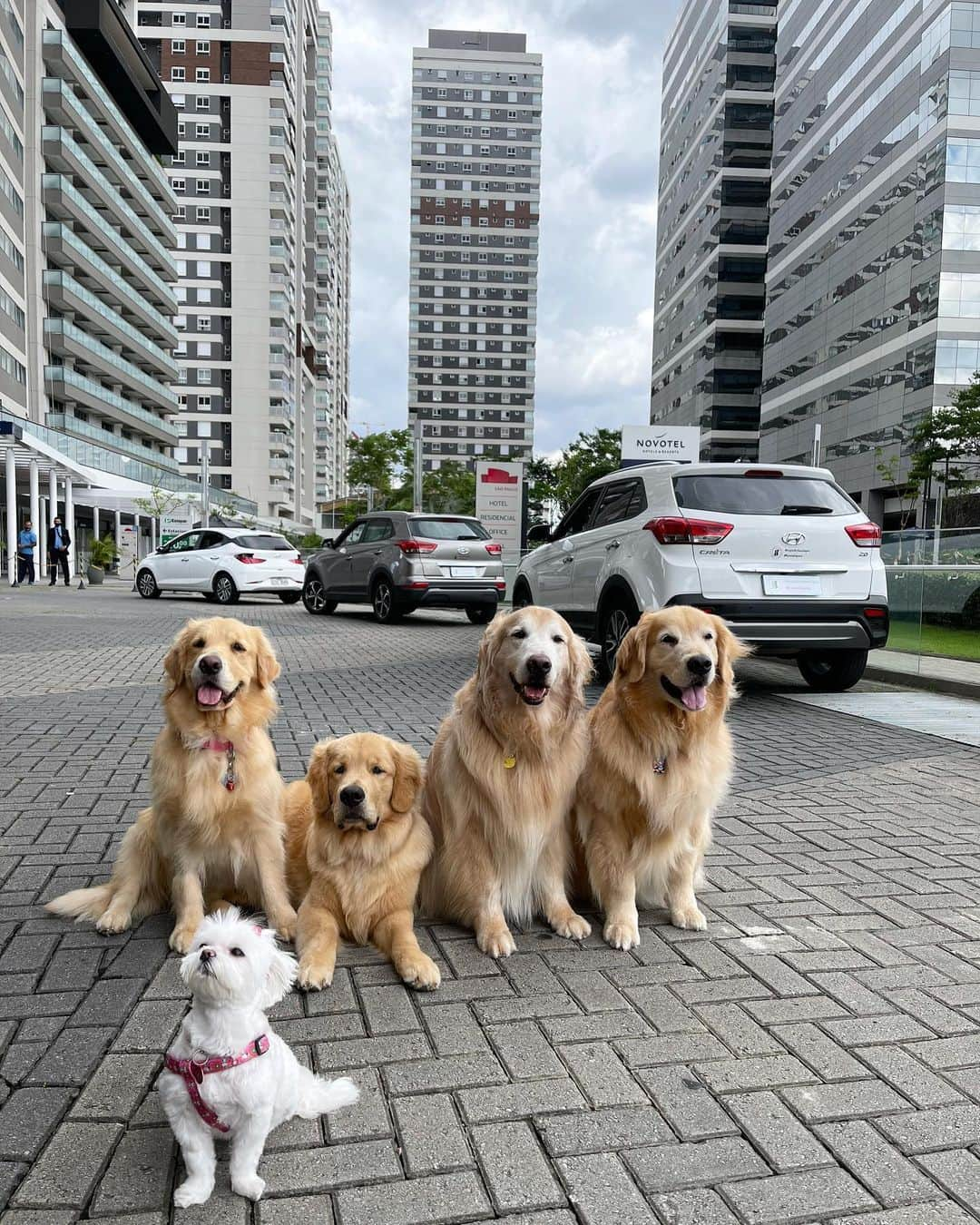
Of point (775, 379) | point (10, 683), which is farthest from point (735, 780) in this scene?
point (775, 379)

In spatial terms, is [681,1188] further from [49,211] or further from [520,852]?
[49,211]

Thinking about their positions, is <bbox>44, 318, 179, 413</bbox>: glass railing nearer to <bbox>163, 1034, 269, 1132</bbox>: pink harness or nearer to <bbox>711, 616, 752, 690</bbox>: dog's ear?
<bbox>711, 616, 752, 690</bbox>: dog's ear

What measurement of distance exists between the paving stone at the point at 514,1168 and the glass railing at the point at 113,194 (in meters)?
64.2

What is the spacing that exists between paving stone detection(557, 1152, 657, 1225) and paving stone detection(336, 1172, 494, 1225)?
0.21 meters

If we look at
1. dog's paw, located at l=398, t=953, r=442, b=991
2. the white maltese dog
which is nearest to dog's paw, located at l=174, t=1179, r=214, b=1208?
the white maltese dog

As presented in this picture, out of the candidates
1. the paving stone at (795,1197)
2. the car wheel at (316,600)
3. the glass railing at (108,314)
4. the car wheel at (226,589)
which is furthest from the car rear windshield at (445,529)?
the glass railing at (108,314)

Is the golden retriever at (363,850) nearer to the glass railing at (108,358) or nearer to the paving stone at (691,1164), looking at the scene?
the paving stone at (691,1164)

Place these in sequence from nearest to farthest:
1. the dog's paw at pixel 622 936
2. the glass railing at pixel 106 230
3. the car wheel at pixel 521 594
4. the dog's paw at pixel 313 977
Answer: the dog's paw at pixel 313 977 → the dog's paw at pixel 622 936 → the car wheel at pixel 521 594 → the glass railing at pixel 106 230

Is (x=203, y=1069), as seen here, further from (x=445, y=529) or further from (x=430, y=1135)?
(x=445, y=529)

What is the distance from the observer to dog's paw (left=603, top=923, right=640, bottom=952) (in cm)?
335

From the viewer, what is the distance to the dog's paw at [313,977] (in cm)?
293

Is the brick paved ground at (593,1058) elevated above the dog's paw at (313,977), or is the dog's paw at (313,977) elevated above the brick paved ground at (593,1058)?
the dog's paw at (313,977)

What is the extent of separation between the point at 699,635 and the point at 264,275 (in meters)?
99.3

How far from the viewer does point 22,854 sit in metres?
4.18
